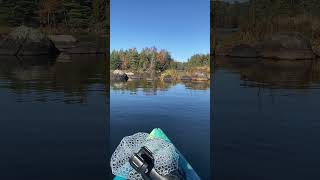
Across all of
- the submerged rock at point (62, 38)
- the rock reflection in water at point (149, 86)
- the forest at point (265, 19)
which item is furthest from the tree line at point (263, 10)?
the rock reflection in water at point (149, 86)

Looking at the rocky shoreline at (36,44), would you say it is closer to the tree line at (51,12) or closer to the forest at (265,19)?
the tree line at (51,12)

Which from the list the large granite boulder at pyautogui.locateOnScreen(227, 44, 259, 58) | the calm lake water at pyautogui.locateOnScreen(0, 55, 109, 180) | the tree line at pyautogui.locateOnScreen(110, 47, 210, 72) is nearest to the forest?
the large granite boulder at pyautogui.locateOnScreen(227, 44, 259, 58)

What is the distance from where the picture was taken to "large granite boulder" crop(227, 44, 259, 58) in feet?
119

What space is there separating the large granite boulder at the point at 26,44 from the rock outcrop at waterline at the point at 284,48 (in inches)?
600

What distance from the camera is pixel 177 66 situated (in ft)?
27.4

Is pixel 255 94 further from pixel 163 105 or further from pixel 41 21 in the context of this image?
pixel 41 21

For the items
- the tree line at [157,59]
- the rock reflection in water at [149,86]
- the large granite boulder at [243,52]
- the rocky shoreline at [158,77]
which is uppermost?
the large granite boulder at [243,52]

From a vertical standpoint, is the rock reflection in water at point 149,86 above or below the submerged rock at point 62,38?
below

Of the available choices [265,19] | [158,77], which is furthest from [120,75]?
[265,19]

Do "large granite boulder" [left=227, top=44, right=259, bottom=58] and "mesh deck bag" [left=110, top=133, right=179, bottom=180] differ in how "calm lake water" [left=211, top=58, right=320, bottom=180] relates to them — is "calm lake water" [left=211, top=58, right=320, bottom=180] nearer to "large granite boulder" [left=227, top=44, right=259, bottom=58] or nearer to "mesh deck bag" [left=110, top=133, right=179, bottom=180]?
"mesh deck bag" [left=110, top=133, right=179, bottom=180]

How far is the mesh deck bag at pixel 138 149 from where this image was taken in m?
2.53

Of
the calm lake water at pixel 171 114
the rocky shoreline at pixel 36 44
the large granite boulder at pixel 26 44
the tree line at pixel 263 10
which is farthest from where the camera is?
the tree line at pixel 263 10

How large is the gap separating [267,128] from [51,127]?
561 centimetres

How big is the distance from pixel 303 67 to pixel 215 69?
557cm
